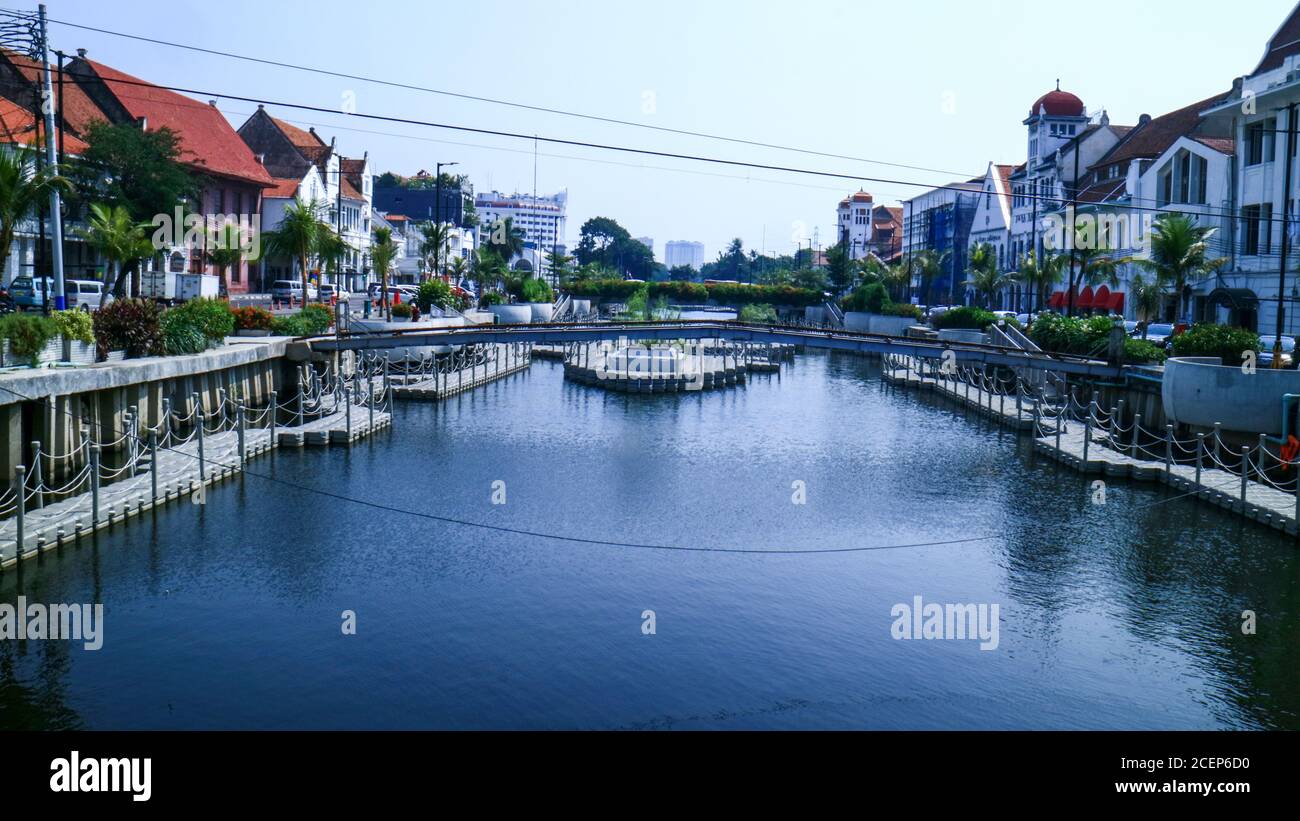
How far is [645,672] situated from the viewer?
1928 centimetres

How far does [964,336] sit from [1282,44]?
22.4m

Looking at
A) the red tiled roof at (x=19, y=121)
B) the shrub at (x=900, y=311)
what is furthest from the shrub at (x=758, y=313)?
the red tiled roof at (x=19, y=121)

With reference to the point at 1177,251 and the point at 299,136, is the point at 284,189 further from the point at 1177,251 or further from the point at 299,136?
the point at 1177,251

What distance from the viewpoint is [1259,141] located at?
60719mm

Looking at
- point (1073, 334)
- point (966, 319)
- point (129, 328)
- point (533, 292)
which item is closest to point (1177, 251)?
point (1073, 334)

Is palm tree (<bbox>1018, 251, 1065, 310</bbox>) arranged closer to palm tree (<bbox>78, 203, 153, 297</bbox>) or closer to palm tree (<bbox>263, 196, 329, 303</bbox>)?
palm tree (<bbox>263, 196, 329, 303</bbox>)

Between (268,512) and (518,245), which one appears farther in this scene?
(518,245)

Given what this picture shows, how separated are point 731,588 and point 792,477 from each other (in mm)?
13403

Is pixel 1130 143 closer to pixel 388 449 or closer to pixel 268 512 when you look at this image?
pixel 388 449

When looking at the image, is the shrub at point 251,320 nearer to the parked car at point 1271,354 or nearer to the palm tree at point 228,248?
the palm tree at point 228,248

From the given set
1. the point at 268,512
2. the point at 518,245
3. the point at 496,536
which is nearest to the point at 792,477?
the point at 496,536

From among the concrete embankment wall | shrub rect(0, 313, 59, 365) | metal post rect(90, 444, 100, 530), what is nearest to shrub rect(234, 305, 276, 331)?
the concrete embankment wall

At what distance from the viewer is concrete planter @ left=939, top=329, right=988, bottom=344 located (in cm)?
6833

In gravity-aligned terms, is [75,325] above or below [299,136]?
below
